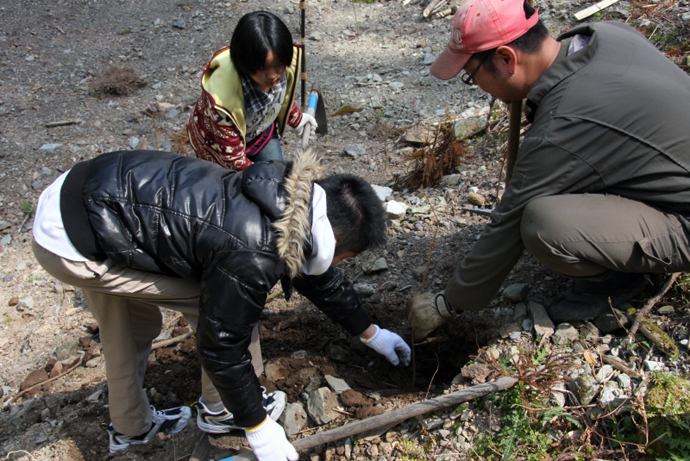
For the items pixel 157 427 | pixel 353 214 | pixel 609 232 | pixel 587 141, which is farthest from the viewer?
pixel 157 427

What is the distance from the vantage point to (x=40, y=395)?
8.75 ft

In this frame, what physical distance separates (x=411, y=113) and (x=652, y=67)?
9.78 ft

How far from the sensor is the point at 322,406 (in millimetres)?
2301

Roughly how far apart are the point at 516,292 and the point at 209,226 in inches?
64.0

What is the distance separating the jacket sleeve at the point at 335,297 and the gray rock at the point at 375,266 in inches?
28.6

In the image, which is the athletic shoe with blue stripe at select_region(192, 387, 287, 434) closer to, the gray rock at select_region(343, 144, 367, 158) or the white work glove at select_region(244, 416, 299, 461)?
the white work glove at select_region(244, 416, 299, 461)

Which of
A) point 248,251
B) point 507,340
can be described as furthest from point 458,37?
point 507,340

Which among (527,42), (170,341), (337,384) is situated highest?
(527,42)

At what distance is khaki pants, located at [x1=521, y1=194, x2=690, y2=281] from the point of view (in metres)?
1.94

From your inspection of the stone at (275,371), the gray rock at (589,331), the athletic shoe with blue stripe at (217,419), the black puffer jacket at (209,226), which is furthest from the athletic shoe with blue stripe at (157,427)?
the gray rock at (589,331)

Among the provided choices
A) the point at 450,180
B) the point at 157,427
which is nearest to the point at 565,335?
the point at 450,180

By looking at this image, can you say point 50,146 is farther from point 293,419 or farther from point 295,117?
point 293,419

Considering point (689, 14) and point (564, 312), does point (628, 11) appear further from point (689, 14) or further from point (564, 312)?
point (564, 312)

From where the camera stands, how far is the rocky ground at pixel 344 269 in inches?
81.9
